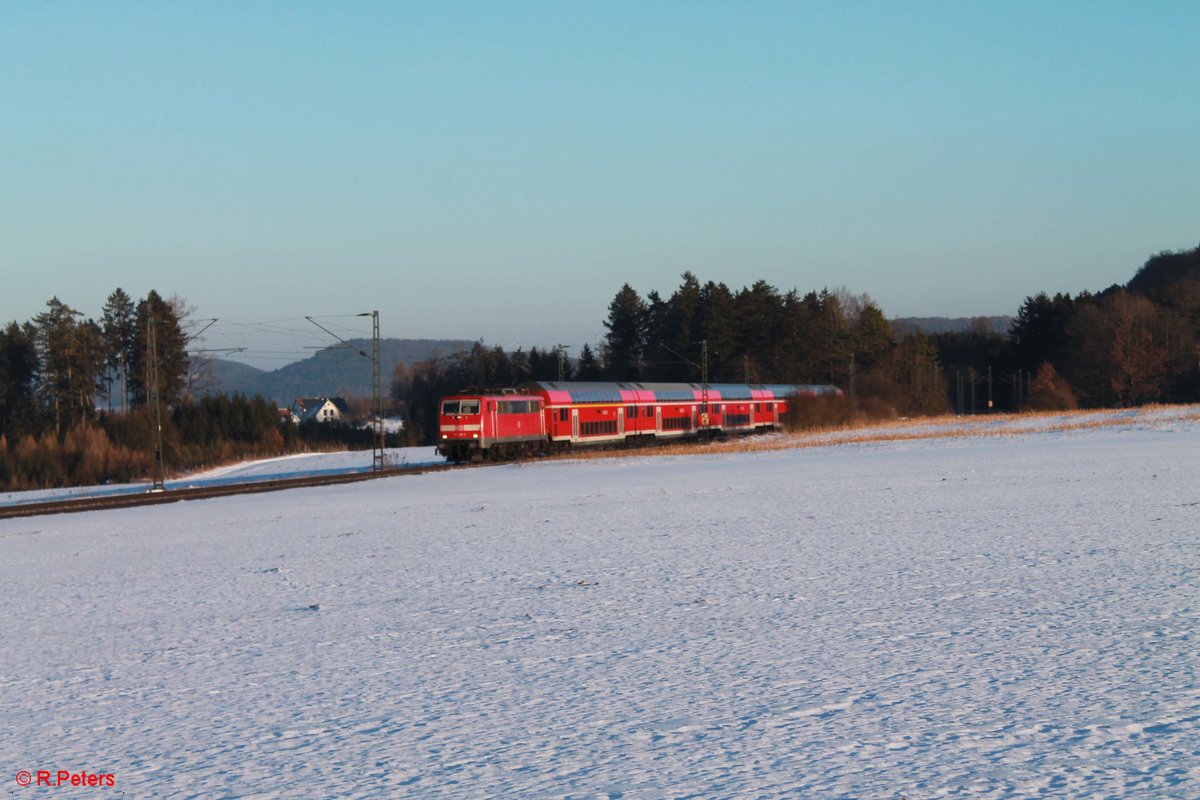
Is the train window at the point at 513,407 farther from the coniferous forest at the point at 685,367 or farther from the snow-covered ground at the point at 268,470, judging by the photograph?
the coniferous forest at the point at 685,367

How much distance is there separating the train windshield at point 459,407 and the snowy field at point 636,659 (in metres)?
28.0

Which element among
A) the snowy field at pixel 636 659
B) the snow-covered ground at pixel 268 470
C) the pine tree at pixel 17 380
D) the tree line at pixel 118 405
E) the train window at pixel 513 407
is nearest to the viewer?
the snowy field at pixel 636 659

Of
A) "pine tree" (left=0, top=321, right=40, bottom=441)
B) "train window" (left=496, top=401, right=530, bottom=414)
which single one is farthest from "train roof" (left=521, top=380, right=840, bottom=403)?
"pine tree" (left=0, top=321, right=40, bottom=441)

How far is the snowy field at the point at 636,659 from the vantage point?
638cm

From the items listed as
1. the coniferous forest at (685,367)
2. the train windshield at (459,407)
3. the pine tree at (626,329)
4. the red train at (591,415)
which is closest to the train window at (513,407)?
the red train at (591,415)

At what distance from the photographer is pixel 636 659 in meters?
9.07

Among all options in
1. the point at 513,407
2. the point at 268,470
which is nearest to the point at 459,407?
the point at 513,407

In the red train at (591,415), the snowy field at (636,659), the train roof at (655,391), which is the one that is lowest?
the snowy field at (636,659)

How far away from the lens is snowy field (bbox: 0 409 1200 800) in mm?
6375

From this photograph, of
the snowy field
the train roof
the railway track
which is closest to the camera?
the snowy field

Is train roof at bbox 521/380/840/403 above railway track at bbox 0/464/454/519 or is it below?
above

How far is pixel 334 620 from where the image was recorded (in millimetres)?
11539

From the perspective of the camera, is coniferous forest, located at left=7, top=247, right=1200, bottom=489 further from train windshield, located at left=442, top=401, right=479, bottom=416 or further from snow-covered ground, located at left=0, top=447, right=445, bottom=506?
train windshield, located at left=442, top=401, right=479, bottom=416

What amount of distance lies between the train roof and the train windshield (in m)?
4.86
